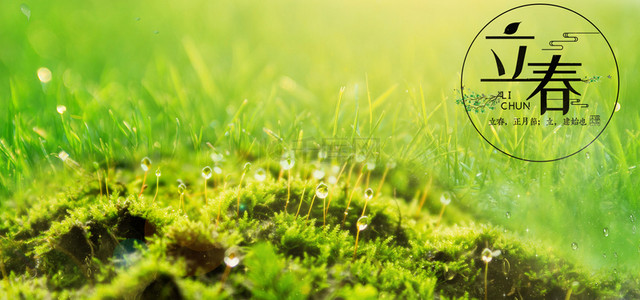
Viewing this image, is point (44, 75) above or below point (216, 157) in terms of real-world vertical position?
above

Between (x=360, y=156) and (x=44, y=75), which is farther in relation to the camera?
(x=44, y=75)

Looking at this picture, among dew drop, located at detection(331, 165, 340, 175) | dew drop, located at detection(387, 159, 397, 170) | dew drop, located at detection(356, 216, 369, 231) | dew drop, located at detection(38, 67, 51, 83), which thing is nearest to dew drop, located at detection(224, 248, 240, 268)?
dew drop, located at detection(356, 216, 369, 231)

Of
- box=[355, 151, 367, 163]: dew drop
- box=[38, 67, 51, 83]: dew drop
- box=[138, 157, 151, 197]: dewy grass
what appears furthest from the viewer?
box=[38, 67, 51, 83]: dew drop

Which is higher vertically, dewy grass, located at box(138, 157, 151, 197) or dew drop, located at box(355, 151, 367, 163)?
dewy grass, located at box(138, 157, 151, 197)

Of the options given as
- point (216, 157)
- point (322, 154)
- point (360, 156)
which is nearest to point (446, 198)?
point (360, 156)

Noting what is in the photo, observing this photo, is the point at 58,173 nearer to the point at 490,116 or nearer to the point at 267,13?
the point at 490,116

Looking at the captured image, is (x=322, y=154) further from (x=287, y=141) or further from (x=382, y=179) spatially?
(x=382, y=179)

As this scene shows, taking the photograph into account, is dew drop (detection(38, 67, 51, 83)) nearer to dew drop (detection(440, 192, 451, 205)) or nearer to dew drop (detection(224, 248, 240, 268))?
dew drop (detection(224, 248, 240, 268))

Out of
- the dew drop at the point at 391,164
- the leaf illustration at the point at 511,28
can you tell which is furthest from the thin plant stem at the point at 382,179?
the leaf illustration at the point at 511,28
